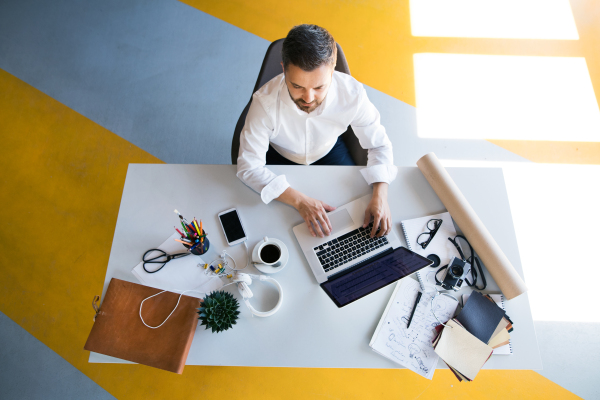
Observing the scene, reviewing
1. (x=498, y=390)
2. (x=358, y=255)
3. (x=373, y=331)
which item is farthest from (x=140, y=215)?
(x=498, y=390)

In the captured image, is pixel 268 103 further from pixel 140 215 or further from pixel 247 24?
pixel 247 24

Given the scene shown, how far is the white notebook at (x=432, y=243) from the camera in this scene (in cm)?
120

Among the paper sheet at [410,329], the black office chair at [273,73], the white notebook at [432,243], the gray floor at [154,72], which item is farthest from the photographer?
the gray floor at [154,72]

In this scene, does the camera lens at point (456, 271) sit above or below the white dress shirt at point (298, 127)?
below

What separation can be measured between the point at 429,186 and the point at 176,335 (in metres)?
1.07

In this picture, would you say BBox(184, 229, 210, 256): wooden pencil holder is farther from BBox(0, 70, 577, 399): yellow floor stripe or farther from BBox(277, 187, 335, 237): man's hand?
BBox(0, 70, 577, 399): yellow floor stripe

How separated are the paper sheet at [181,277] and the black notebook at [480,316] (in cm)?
85

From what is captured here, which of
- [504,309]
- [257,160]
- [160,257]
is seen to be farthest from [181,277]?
[504,309]

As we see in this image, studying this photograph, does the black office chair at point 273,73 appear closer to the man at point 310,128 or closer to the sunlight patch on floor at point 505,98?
the man at point 310,128

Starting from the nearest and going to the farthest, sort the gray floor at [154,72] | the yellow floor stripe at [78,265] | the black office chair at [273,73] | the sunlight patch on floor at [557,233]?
the black office chair at [273,73], the yellow floor stripe at [78,265], the sunlight patch on floor at [557,233], the gray floor at [154,72]

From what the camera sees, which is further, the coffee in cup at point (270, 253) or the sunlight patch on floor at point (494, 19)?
the sunlight patch on floor at point (494, 19)

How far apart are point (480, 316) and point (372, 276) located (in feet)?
1.29

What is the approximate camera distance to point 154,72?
2541 mm

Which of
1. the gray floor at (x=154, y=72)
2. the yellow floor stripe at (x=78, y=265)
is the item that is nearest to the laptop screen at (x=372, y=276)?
the yellow floor stripe at (x=78, y=265)
